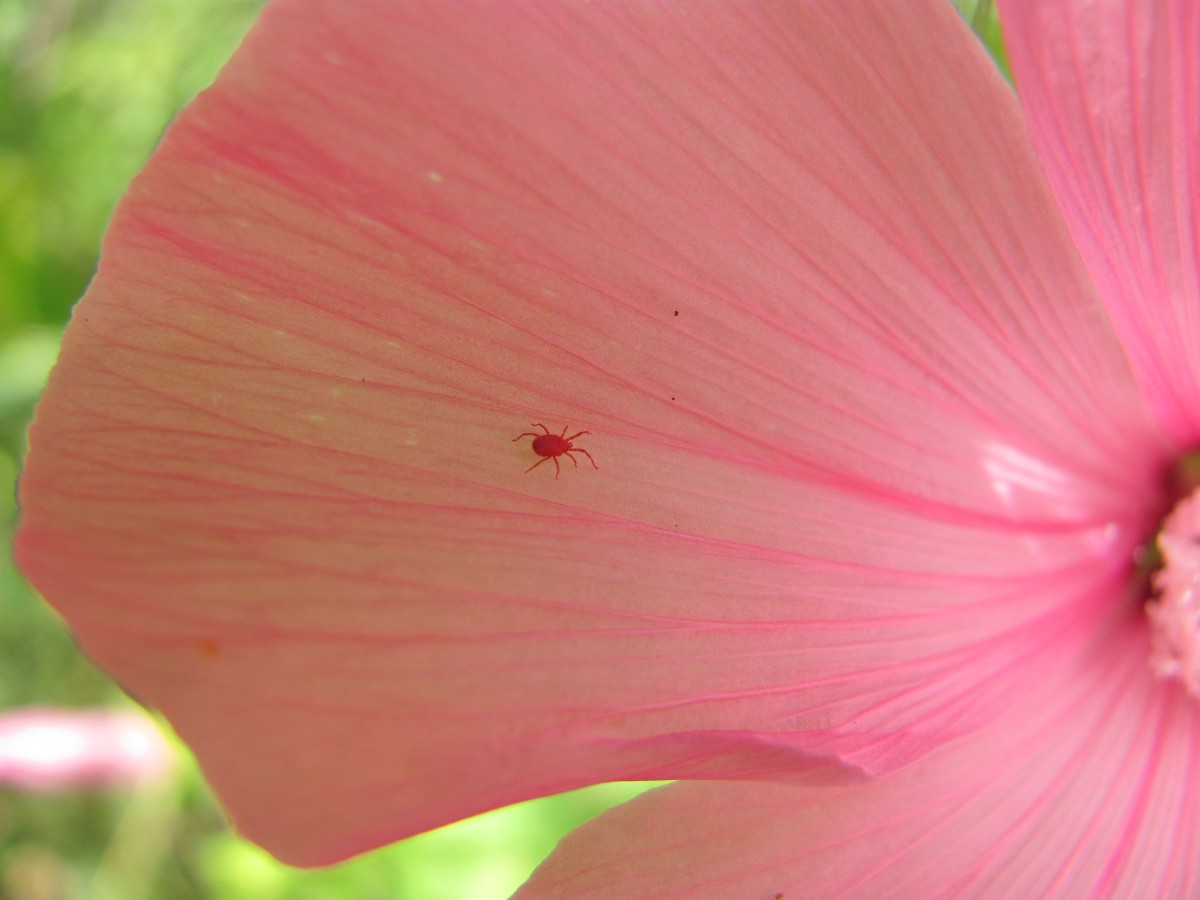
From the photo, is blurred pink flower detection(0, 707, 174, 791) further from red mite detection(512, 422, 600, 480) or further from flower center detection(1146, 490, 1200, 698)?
flower center detection(1146, 490, 1200, 698)

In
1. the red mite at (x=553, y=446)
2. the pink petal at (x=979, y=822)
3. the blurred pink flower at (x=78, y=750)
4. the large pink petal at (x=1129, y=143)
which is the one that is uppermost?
the blurred pink flower at (x=78, y=750)

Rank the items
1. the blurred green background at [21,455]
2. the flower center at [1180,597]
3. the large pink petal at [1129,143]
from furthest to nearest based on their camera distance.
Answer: the blurred green background at [21,455], the flower center at [1180,597], the large pink petal at [1129,143]

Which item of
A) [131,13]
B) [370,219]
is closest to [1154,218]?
[370,219]

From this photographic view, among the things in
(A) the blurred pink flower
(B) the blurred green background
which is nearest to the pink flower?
(B) the blurred green background

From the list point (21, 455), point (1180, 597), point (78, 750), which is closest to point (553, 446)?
point (1180, 597)

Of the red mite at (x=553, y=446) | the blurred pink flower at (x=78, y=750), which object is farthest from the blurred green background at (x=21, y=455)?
the red mite at (x=553, y=446)

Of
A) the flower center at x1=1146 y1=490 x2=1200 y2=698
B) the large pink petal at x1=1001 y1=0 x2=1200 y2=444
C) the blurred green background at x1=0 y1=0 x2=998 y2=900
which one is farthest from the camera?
the blurred green background at x1=0 y1=0 x2=998 y2=900

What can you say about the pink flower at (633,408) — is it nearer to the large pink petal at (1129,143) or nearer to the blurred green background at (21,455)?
the large pink petal at (1129,143)

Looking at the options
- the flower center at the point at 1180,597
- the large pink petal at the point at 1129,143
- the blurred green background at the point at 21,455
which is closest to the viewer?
the large pink petal at the point at 1129,143
